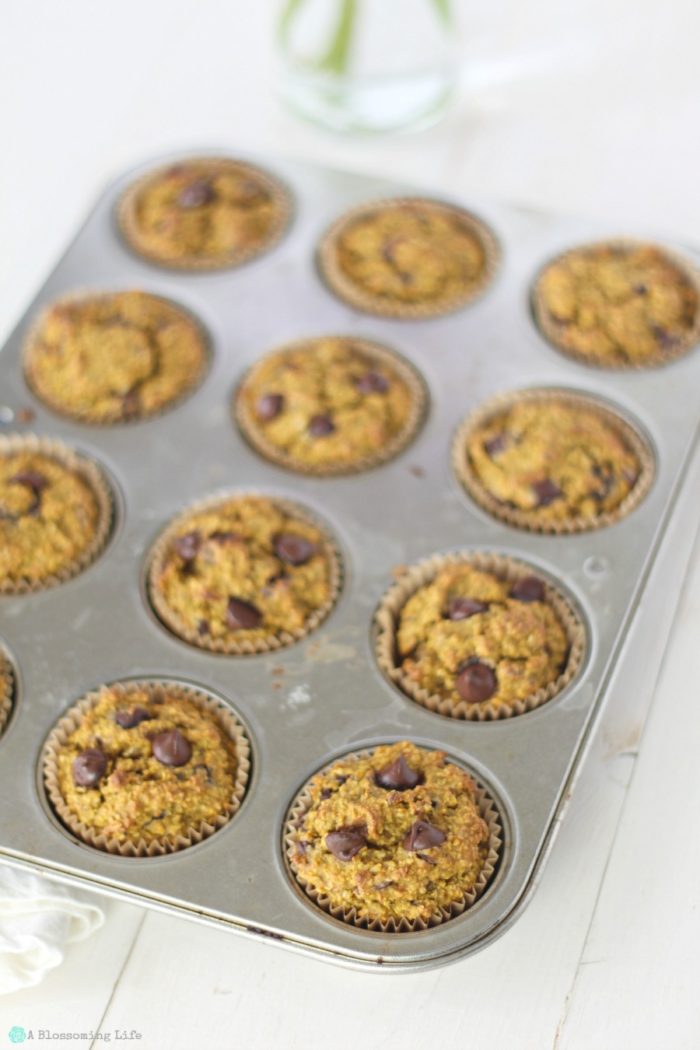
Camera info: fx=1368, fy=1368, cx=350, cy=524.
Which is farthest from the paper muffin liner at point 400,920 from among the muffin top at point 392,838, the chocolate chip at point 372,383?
the chocolate chip at point 372,383

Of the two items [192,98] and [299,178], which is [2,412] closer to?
[299,178]

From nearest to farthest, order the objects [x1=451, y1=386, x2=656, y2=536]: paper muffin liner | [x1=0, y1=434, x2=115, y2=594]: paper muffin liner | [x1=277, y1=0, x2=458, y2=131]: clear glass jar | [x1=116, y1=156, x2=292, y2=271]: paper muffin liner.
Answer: [x1=0, y1=434, x2=115, y2=594]: paper muffin liner < [x1=451, y1=386, x2=656, y2=536]: paper muffin liner < [x1=116, y1=156, x2=292, y2=271]: paper muffin liner < [x1=277, y1=0, x2=458, y2=131]: clear glass jar

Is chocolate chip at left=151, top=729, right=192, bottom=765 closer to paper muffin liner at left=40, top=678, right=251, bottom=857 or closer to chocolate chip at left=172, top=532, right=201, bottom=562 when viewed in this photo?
paper muffin liner at left=40, top=678, right=251, bottom=857

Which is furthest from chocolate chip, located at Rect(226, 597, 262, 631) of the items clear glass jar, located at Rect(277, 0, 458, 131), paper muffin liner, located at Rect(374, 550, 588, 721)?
clear glass jar, located at Rect(277, 0, 458, 131)

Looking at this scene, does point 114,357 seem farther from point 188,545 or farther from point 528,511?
point 528,511

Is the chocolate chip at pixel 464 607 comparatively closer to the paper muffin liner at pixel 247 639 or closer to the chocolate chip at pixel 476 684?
the chocolate chip at pixel 476 684

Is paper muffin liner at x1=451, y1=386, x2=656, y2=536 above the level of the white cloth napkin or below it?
above
